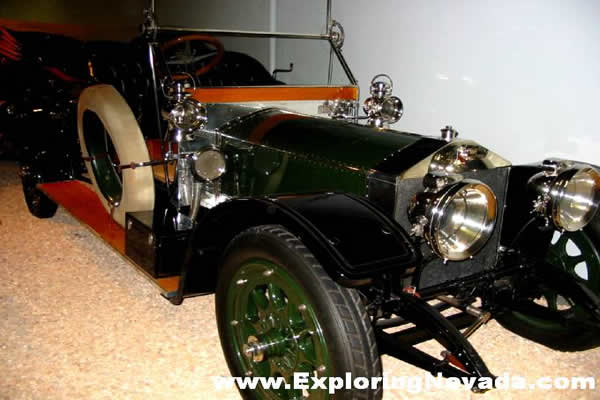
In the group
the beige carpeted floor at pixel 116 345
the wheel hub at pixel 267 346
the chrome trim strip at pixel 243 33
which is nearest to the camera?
the wheel hub at pixel 267 346

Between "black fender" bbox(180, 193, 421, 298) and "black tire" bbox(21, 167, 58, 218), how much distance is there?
9.18 ft

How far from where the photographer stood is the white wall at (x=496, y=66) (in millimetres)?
3223

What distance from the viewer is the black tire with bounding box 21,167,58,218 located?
421 centimetres

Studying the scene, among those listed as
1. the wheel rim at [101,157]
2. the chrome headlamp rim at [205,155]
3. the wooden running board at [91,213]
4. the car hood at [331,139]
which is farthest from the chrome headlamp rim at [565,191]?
the wheel rim at [101,157]

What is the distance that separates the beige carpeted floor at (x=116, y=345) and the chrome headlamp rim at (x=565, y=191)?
81 cm

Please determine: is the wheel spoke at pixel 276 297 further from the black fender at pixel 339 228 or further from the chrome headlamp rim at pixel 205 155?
the chrome headlamp rim at pixel 205 155

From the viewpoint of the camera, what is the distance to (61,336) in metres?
2.59

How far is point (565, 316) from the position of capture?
91.9 inches

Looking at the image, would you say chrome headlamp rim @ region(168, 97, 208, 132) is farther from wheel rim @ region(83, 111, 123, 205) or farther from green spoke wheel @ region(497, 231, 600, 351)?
green spoke wheel @ region(497, 231, 600, 351)

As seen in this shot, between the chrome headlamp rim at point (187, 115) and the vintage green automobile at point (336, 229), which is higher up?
the chrome headlamp rim at point (187, 115)

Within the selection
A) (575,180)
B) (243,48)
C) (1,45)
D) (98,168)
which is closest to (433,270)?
(575,180)

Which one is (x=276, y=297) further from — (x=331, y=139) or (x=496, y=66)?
(x=496, y=66)

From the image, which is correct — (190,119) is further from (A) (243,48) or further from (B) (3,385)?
(A) (243,48)

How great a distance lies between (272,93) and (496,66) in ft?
5.42
